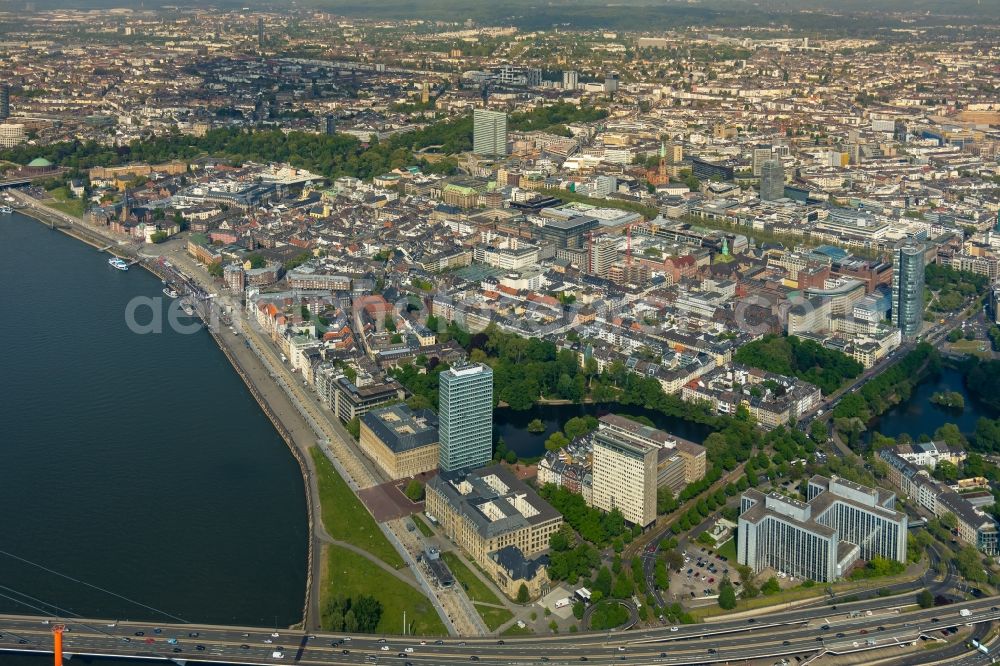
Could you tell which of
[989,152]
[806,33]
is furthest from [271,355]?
[806,33]

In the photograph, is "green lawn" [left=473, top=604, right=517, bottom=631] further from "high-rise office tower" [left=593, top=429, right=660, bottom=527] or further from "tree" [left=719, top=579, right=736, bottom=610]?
"high-rise office tower" [left=593, top=429, right=660, bottom=527]

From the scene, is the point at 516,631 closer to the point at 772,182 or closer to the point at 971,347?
the point at 971,347

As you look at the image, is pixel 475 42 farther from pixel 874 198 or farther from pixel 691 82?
pixel 874 198

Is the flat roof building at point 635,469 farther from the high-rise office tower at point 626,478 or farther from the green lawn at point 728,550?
the green lawn at point 728,550

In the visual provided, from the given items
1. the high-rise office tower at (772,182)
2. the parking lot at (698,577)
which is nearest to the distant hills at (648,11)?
the high-rise office tower at (772,182)

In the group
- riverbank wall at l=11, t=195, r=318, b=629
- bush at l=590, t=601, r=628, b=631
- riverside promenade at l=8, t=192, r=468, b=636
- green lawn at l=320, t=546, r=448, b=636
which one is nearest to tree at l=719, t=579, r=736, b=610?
bush at l=590, t=601, r=628, b=631

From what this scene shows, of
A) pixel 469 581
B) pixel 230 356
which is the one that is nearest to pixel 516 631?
pixel 469 581
